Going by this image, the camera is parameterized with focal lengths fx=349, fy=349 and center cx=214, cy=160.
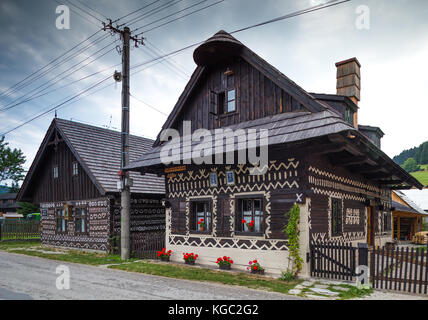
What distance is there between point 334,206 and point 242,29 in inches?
277

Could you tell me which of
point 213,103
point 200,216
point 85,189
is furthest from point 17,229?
point 213,103

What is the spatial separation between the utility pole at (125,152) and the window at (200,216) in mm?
2835

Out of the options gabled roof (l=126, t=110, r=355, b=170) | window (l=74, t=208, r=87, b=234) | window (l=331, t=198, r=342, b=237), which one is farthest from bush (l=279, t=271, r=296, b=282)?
window (l=74, t=208, r=87, b=234)

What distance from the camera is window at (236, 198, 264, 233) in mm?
11812

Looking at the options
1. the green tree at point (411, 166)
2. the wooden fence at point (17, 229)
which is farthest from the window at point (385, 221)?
the green tree at point (411, 166)

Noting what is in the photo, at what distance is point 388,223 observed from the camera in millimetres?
19484

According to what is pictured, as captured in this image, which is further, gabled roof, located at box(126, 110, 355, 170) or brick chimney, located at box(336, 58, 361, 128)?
brick chimney, located at box(336, 58, 361, 128)

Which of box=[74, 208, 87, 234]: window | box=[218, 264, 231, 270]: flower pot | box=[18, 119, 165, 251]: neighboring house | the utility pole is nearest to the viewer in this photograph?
box=[218, 264, 231, 270]: flower pot

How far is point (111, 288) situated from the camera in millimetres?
9062

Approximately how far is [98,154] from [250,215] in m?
11.3

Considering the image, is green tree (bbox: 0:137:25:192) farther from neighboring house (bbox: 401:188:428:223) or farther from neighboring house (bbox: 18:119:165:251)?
neighboring house (bbox: 401:188:428:223)

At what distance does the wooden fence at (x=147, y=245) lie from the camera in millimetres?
15109

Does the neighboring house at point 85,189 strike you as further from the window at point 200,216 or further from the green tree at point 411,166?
the green tree at point 411,166
